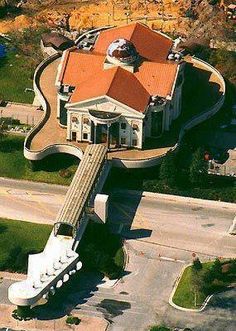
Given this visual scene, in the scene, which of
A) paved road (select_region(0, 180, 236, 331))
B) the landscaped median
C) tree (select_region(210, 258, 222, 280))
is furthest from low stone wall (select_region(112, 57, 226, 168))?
tree (select_region(210, 258, 222, 280))

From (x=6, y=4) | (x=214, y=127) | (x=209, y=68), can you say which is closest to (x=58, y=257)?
(x=214, y=127)

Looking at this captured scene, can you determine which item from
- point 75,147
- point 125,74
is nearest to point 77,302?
point 75,147

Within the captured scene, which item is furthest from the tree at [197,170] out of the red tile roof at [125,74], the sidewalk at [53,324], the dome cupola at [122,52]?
the sidewalk at [53,324]

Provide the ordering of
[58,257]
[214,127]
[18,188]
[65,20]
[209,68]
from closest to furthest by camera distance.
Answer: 1. [58,257]
2. [18,188]
3. [214,127]
4. [209,68]
5. [65,20]

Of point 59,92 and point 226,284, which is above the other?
point 59,92

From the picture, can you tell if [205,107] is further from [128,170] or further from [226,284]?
[226,284]

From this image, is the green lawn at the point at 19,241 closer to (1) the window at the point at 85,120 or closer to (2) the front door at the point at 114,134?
(2) the front door at the point at 114,134

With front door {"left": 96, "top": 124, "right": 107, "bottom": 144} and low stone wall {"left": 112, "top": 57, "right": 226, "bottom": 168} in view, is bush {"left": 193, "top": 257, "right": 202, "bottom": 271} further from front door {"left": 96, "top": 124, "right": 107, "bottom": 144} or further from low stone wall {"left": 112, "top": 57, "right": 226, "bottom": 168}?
front door {"left": 96, "top": 124, "right": 107, "bottom": 144}
